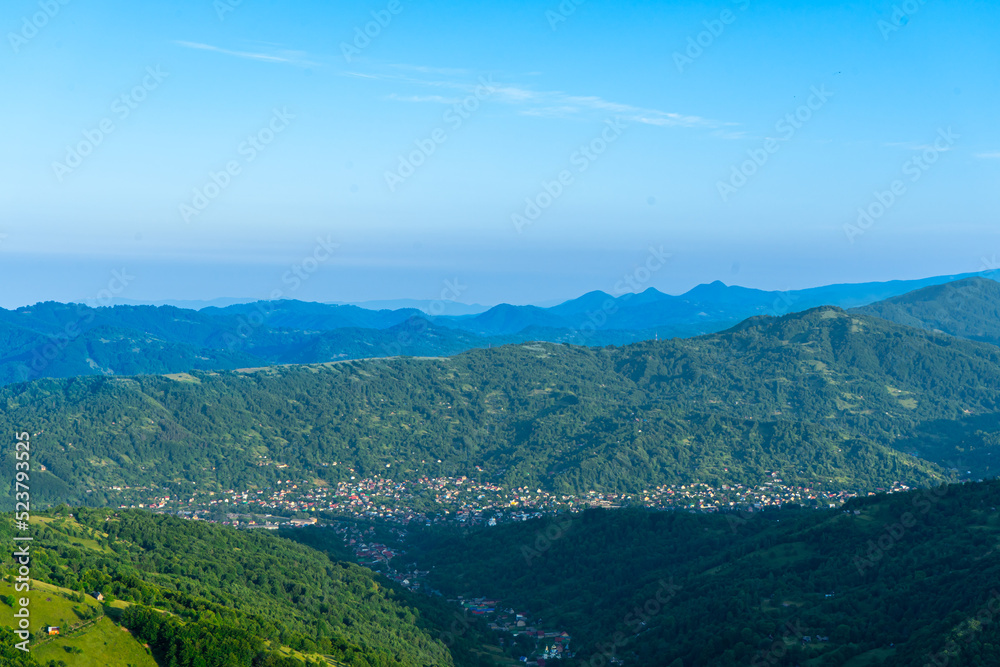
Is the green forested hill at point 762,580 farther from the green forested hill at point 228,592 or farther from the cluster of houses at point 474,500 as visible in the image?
the cluster of houses at point 474,500

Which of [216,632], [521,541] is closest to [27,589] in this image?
[216,632]

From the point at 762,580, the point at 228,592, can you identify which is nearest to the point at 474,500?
the point at 762,580

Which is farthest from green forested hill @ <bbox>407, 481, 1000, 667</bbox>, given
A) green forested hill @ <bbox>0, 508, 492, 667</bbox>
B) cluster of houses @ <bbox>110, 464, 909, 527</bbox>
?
cluster of houses @ <bbox>110, 464, 909, 527</bbox>

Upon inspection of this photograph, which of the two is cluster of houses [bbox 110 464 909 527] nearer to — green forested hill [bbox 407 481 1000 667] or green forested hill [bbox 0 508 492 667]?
green forested hill [bbox 407 481 1000 667]

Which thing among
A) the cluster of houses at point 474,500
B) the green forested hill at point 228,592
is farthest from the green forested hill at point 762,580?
the cluster of houses at point 474,500

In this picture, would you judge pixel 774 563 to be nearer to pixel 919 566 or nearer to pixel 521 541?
pixel 919 566

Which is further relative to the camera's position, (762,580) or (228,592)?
(762,580)

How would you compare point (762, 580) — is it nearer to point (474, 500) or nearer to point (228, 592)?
point (228, 592)
